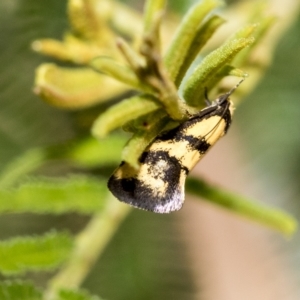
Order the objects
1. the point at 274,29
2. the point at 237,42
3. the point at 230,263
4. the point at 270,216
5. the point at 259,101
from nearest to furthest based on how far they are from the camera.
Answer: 1. the point at 237,42
2. the point at 270,216
3. the point at 274,29
4. the point at 259,101
5. the point at 230,263

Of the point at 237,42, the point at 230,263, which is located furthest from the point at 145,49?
the point at 230,263

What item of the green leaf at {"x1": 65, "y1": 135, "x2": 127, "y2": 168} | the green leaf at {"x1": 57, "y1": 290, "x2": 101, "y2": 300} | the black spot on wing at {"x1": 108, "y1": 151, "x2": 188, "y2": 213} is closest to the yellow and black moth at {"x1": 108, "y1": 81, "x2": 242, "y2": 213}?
the black spot on wing at {"x1": 108, "y1": 151, "x2": 188, "y2": 213}

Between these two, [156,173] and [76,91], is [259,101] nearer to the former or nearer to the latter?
[76,91]

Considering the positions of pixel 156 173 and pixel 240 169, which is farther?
pixel 240 169

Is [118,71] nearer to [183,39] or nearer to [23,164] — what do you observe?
[183,39]

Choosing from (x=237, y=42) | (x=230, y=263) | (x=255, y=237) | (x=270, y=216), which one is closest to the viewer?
(x=237, y=42)

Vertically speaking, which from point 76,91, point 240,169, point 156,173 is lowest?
point 156,173

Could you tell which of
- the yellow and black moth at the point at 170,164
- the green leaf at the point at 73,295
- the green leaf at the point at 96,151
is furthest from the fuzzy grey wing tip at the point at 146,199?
the green leaf at the point at 96,151

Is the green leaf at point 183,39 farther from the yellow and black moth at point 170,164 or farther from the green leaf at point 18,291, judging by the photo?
the green leaf at point 18,291
